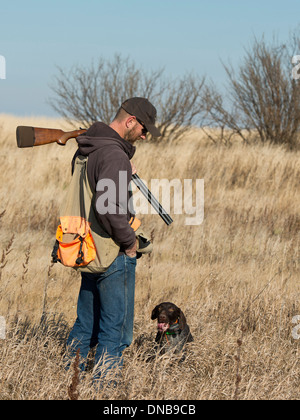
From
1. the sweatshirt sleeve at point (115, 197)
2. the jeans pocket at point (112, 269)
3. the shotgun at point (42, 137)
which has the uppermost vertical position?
the shotgun at point (42, 137)

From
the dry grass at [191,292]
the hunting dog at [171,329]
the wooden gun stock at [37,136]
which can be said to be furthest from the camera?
the hunting dog at [171,329]

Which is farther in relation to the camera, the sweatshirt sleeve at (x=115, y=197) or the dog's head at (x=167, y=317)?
the dog's head at (x=167, y=317)

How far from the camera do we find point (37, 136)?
334 cm

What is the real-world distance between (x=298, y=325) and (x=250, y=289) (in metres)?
0.74

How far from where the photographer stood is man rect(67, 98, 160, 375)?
3.02m

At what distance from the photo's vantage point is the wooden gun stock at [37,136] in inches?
127

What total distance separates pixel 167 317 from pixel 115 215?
4.02ft

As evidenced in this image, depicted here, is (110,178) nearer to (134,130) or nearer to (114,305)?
(134,130)

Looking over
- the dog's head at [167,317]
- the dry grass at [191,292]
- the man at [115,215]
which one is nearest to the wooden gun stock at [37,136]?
the man at [115,215]

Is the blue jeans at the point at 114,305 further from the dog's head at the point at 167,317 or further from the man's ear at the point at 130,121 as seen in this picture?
the man's ear at the point at 130,121

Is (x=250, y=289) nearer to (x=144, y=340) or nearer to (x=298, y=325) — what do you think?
(x=298, y=325)

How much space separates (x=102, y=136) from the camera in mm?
3158

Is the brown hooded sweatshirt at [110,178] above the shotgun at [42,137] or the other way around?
the other way around

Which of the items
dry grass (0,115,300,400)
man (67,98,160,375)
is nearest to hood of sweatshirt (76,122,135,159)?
man (67,98,160,375)
